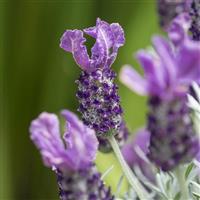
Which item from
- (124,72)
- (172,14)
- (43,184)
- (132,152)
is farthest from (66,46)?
(43,184)

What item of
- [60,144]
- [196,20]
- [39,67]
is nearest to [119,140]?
[196,20]

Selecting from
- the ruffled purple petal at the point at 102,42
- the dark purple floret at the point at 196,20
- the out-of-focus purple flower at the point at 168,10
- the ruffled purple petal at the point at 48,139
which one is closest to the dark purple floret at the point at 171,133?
the ruffled purple petal at the point at 48,139

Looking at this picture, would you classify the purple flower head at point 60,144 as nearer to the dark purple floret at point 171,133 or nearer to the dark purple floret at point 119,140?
the dark purple floret at point 171,133

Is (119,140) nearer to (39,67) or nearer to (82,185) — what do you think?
(82,185)

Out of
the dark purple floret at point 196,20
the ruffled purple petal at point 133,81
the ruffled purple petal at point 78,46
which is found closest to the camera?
the ruffled purple petal at point 133,81

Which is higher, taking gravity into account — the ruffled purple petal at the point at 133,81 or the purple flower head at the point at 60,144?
the ruffled purple petal at the point at 133,81

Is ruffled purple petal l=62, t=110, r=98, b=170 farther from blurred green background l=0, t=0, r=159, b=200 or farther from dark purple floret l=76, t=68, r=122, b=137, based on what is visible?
blurred green background l=0, t=0, r=159, b=200

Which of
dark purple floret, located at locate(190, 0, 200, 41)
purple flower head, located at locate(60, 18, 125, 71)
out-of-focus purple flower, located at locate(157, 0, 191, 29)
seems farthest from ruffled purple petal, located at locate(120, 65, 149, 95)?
out-of-focus purple flower, located at locate(157, 0, 191, 29)
